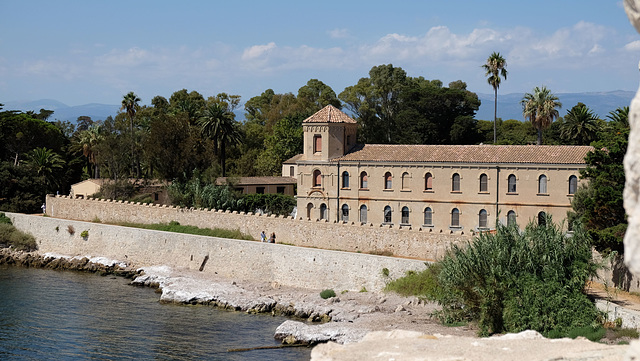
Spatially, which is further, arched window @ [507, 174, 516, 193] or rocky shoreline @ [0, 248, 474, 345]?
arched window @ [507, 174, 516, 193]

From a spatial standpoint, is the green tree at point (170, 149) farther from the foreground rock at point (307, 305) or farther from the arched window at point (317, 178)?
the foreground rock at point (307, 305)

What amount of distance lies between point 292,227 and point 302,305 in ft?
32.3

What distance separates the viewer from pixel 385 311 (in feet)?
105

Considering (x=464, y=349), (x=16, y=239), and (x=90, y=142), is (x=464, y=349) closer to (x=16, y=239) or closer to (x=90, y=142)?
(x=16, y=239)

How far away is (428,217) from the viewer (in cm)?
5081

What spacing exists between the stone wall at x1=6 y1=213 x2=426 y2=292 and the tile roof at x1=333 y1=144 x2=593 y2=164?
15.0 metres

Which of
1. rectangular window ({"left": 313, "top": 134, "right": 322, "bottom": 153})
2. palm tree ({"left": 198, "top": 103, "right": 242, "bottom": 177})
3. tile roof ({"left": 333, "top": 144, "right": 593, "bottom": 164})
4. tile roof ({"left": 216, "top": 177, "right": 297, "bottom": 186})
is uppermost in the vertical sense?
palm tree ({"left": 198, "top": 103, "right": 242, "bottom": 177})

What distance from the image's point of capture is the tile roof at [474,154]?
156 ft

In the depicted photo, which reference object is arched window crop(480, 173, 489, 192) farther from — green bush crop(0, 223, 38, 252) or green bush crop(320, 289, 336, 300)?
green bush crop(0, 223, 38, 252)

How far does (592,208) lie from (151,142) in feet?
119

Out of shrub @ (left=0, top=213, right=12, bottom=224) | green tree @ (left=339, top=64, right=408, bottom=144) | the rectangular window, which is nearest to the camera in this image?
shrub @ (left=0, top=213, right=12, bottom=224)

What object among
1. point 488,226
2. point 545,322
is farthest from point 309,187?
point 545,322

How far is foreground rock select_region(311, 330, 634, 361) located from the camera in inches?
535

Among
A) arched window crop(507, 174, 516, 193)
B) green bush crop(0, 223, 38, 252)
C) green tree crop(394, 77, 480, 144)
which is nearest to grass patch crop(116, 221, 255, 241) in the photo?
green bush crop(0, 223, 38, 252)
